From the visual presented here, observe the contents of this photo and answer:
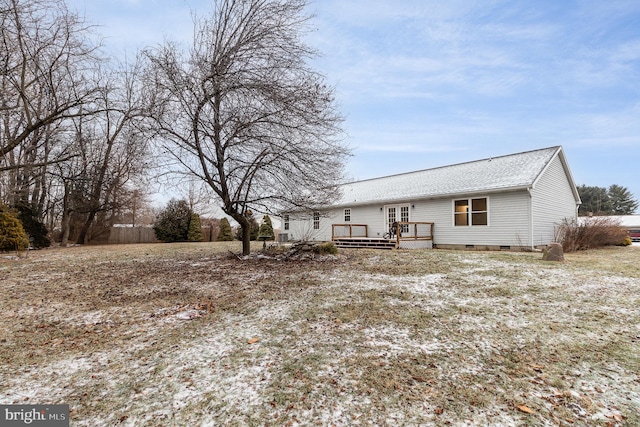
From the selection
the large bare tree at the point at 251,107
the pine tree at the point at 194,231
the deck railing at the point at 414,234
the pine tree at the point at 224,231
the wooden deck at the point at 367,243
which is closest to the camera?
the large bare tree at the point at 251,107

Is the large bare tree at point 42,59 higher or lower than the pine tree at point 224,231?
higher

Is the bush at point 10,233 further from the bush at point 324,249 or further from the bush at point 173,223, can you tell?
the bush at point 324,249

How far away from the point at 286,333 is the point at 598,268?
28.4 ft

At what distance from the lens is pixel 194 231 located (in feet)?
72.6

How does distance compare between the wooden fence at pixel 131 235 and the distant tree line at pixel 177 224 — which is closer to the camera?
the distant tree line at pixel 177 224

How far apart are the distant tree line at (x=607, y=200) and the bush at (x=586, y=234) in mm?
31356

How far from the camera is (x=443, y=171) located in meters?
17.0

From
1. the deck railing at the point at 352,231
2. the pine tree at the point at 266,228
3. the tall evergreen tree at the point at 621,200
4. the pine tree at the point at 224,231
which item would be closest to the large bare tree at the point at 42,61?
the deck railing at the point at 352,231

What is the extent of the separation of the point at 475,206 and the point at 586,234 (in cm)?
544

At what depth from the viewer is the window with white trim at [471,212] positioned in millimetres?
13109

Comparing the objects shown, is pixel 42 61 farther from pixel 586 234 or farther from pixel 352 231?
pixel 586 234

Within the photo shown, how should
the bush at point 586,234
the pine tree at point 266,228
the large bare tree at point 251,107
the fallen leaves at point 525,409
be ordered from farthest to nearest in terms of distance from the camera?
the pine tree at point 266,228, the bush at point 586,234, the large bare tree at point 251,107, the fallen leaves at point 525,409

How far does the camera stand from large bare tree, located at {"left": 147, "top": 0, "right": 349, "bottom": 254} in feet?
24.8

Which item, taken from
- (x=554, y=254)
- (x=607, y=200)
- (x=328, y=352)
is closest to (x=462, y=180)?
(x=554, y=254)
